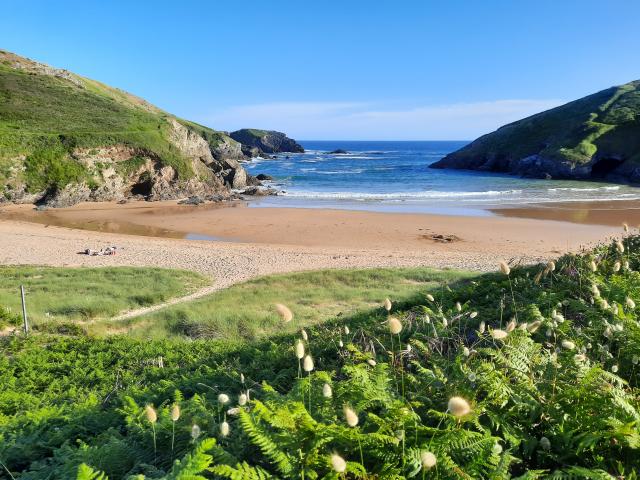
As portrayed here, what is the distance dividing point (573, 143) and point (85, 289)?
79.9 meters

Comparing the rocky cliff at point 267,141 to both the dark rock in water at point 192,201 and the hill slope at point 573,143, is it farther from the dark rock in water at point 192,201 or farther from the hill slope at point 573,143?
the dark rock in water at point 192,201

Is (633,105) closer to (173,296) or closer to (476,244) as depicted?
(476,244)

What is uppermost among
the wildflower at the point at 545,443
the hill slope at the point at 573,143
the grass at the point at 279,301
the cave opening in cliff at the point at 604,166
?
the hill slope at the point at 573,143

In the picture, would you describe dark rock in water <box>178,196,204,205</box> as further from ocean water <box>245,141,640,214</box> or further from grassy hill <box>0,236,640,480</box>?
grassy hill <box>0,236,640,480</box>

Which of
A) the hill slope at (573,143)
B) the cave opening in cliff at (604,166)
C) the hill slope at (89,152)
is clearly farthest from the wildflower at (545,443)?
the cave opening in cliff at (604,166)

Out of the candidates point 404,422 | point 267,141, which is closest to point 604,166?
point 404,422

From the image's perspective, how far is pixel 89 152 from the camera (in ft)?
161

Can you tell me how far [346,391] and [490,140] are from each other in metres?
101

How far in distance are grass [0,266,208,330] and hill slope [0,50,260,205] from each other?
1101 inches

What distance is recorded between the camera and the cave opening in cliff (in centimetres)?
6981

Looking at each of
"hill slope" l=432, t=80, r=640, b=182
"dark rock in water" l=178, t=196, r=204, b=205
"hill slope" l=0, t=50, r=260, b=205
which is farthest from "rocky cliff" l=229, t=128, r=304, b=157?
"dark rock in water" l=178, t=196, r=204, b=205

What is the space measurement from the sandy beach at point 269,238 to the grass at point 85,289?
203 cm

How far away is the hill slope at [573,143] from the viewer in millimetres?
70125

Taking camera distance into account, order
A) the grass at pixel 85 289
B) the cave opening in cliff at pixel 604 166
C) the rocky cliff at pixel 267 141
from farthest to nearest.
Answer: the rocky cliff at pixel 267 141
the cave opening in cliff at pixel 604 166
the grass at pixel 85 289
